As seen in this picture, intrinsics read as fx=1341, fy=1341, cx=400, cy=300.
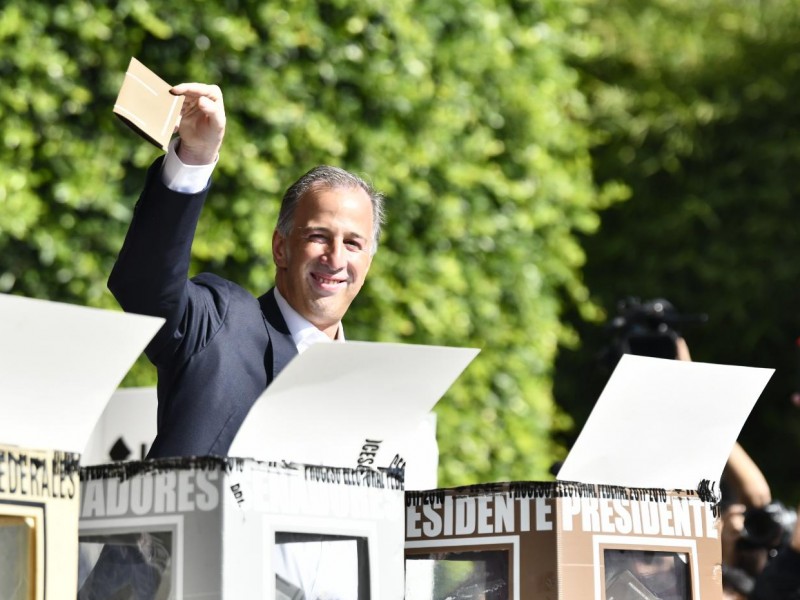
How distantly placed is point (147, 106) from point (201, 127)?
0.17 m

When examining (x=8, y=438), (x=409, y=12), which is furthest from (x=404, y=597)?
(x=409, y=12)

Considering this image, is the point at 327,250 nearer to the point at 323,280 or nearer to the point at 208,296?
the point at 323,280

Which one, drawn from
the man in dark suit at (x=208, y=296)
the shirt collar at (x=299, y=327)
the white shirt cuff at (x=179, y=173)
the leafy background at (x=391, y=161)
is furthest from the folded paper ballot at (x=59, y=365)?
the leafy background at (x=391, y=161)

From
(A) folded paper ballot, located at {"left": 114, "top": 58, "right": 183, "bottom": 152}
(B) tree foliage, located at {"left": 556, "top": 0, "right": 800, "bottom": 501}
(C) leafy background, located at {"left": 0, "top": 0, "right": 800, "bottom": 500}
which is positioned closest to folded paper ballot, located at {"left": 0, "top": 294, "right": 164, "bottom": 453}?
(A) folded paper ballot, located at {"left": 114, "top": 58, "right": 183, "bottom": 152}

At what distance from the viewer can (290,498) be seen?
1.31 m

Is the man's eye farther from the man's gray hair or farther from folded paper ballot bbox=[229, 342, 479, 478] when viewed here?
folded paper ballot bbox=[229, 342, 479, 478]

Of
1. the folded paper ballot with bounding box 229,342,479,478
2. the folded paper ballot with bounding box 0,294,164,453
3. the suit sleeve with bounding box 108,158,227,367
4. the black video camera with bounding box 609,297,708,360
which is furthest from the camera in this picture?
the black video camera with bounding box 609,297,708,360

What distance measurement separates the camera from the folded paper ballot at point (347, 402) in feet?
4.26

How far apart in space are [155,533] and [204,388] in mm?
403

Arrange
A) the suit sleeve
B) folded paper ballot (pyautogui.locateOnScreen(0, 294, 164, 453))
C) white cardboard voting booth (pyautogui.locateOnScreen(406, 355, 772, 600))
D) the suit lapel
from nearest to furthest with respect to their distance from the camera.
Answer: folded paper ballot (pyautogui.locateOnScreen(0, 294, 164, 453)) < white cardboard voting booth (pyautogui.locateOnScreen(406, 355, 772, 600)) < the suit sleeve < the suit lapel

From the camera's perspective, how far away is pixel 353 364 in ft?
4.28

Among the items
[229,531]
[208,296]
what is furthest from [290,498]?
[208,296]

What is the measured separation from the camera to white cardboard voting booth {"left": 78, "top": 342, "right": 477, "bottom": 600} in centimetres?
125

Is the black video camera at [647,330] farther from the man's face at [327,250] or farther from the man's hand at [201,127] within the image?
the man's hand at [201,127]
